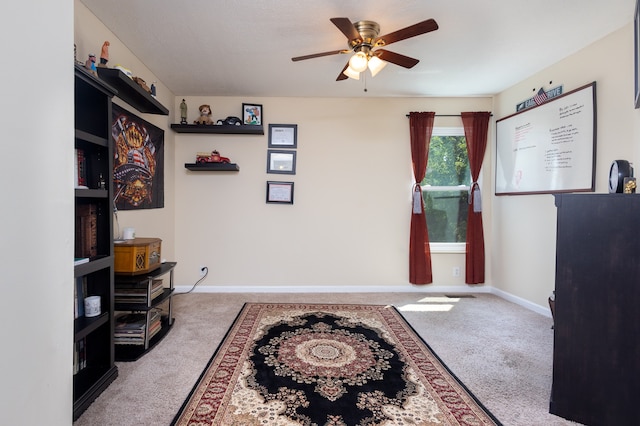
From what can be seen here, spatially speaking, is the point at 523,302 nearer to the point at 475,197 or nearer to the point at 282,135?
the point at 475,197

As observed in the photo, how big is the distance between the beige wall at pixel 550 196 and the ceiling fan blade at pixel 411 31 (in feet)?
5.70

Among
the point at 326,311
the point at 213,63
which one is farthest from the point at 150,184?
the point at 326,311

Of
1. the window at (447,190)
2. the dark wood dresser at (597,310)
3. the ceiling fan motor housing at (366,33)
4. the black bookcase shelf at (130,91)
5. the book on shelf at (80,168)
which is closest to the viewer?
the dark wood dresser at (597,310)

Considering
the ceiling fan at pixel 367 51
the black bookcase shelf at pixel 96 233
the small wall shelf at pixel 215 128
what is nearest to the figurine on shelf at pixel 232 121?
the small wall shelf at pixel 215 128

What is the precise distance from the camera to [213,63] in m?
2.82

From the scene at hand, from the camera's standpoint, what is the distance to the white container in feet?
5.72

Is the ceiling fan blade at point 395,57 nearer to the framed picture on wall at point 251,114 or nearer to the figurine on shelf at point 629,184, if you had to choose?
the figurine on shelf at point 629,184

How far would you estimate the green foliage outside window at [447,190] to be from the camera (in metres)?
3.77

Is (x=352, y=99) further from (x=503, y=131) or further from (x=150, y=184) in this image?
(x=150, y=184)

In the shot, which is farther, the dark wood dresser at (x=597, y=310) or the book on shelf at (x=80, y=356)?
the book on shelf at (x=80, y=356)

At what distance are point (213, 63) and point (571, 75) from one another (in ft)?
11.0

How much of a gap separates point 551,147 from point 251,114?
3.28 meters

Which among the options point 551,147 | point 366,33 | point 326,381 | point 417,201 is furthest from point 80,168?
point 551,147

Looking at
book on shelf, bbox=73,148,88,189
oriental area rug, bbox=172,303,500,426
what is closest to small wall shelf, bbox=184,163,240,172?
book on shelf, bbox=73,148,88,189
